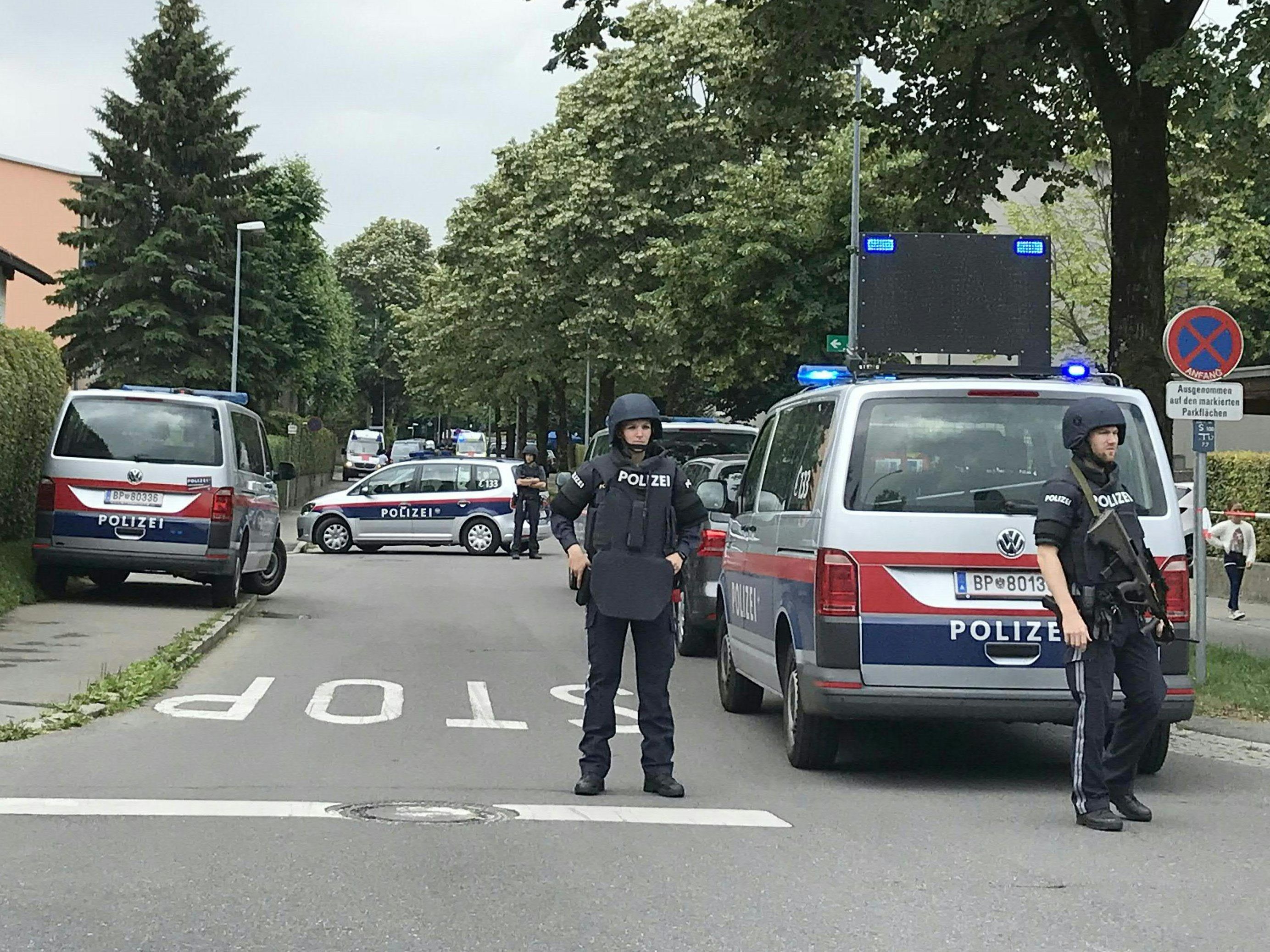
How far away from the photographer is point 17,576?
16984 mm

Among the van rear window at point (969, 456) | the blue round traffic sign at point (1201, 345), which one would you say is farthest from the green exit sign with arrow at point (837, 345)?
the van rear window at point (969, 456)

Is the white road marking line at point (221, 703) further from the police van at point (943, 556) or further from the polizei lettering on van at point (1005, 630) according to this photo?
the polizei lettering on van at point (1005, 630)

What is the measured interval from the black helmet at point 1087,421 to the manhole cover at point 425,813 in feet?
9.20

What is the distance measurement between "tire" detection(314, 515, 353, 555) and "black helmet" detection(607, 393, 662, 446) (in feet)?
77.1

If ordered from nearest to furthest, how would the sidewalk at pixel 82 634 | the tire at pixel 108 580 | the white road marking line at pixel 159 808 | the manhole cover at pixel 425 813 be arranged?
1. the white road marking line at pixel 159 808
2. the manhole cover at pixel 425 813
3. the sidewalk at pixel 82 634
4. the tire at pixel 108 580

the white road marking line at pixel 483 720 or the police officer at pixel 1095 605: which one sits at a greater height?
the police officer at pixel 1095 605

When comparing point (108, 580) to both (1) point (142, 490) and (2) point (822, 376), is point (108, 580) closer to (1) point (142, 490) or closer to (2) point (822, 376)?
(1) point (142, 490)

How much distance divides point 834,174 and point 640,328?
345 inches

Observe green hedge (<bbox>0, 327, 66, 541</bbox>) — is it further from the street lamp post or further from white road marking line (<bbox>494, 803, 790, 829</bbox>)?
the street lamp post

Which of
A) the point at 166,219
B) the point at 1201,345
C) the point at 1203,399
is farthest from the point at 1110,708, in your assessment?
the point at 166,219

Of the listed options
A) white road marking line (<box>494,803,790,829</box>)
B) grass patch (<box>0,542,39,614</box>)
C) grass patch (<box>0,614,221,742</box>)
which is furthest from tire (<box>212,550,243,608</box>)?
white road marking line (<box>494,803,790,829</box>)

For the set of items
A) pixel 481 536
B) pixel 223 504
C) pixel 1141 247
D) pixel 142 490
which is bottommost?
pixel 481 536

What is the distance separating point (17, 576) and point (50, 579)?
1.81ft

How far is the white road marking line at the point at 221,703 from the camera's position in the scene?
1109 cm
